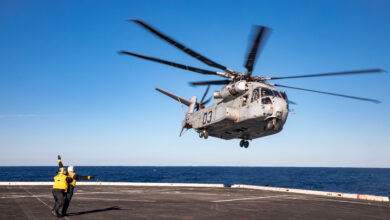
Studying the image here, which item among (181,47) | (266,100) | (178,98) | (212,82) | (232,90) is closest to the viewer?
(181,47)

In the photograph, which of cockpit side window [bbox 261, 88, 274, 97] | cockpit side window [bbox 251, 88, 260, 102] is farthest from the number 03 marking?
cockpit side window [bbox 261, 88, 274, 97]

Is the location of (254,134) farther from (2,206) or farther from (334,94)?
(2,206)

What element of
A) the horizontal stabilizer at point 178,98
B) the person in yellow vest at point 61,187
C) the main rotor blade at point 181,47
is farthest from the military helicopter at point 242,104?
the person in yellow vest at point 61,187

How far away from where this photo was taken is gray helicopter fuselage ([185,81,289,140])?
17312 millimetres

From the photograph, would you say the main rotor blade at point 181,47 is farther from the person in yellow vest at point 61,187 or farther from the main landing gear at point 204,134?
the person in yellow vest at point 61,187

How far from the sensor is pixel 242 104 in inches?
734

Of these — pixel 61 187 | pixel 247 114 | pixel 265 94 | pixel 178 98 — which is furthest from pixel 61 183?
pixel 178 98

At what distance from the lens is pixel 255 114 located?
1747 centimetres

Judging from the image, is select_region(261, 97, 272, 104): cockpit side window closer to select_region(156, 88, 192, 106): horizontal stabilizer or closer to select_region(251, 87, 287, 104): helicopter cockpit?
select_region(251, 87, 287, 104): helicopter cockpit

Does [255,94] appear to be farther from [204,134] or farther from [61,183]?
[61,183]

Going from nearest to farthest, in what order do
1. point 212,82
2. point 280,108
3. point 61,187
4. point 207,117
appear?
point 61,187 < point 280,108 < point 212,82 < point 207,117

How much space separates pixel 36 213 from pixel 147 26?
29.5 feet

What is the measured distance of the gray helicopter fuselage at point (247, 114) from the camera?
56.8 feet

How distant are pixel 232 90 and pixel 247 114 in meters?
1.99
